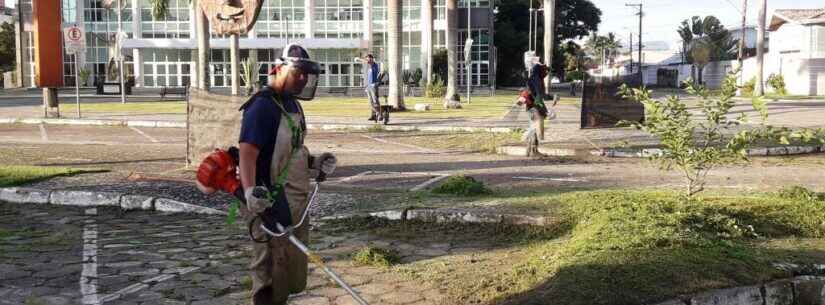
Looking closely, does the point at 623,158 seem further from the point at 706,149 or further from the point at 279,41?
the point at 279,41

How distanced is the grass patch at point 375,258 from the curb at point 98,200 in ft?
8.42

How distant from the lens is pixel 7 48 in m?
77.6

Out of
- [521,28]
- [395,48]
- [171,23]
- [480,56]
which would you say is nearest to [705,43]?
[521,28]

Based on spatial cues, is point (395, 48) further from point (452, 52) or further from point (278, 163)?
point (278, 163)

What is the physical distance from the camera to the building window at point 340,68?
6081 cm

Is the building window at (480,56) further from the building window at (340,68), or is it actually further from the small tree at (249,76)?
the small tree at (249,76)

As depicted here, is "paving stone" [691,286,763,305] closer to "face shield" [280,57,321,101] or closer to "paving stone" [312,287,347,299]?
"paving stone" [312,287,347,299]

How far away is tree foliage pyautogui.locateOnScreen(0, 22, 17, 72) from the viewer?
7731cm

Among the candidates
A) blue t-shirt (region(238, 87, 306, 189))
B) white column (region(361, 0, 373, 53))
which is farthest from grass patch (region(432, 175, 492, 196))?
white column (region(361, 0, 373, 53))

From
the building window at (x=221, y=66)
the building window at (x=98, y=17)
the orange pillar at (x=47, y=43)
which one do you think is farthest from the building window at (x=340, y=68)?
the orange pillar at (x=47, y=43)

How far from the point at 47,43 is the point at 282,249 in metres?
20.0

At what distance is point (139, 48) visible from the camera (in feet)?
194

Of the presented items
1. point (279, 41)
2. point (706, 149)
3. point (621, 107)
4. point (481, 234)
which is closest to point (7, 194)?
point (481, 234)

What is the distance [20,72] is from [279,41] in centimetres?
2768
